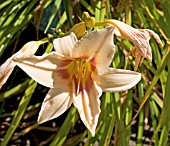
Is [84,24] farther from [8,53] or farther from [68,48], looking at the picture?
[8,53]

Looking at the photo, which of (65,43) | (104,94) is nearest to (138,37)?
(65,43)

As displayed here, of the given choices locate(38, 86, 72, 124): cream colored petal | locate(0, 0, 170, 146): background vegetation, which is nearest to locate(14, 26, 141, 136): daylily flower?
locate(38, 86, 72, 124): cream colored petal

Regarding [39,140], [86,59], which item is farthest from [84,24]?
[39,140]

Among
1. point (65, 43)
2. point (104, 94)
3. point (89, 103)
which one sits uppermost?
point (65, 43)

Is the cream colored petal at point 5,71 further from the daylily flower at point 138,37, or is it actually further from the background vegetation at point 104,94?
the background vegetation at point 104,94

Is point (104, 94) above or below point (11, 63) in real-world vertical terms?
below

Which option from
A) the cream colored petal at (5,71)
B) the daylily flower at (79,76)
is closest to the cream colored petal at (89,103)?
the daylily flower at (79,76)

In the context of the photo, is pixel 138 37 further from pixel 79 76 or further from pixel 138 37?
pixel 79 76
